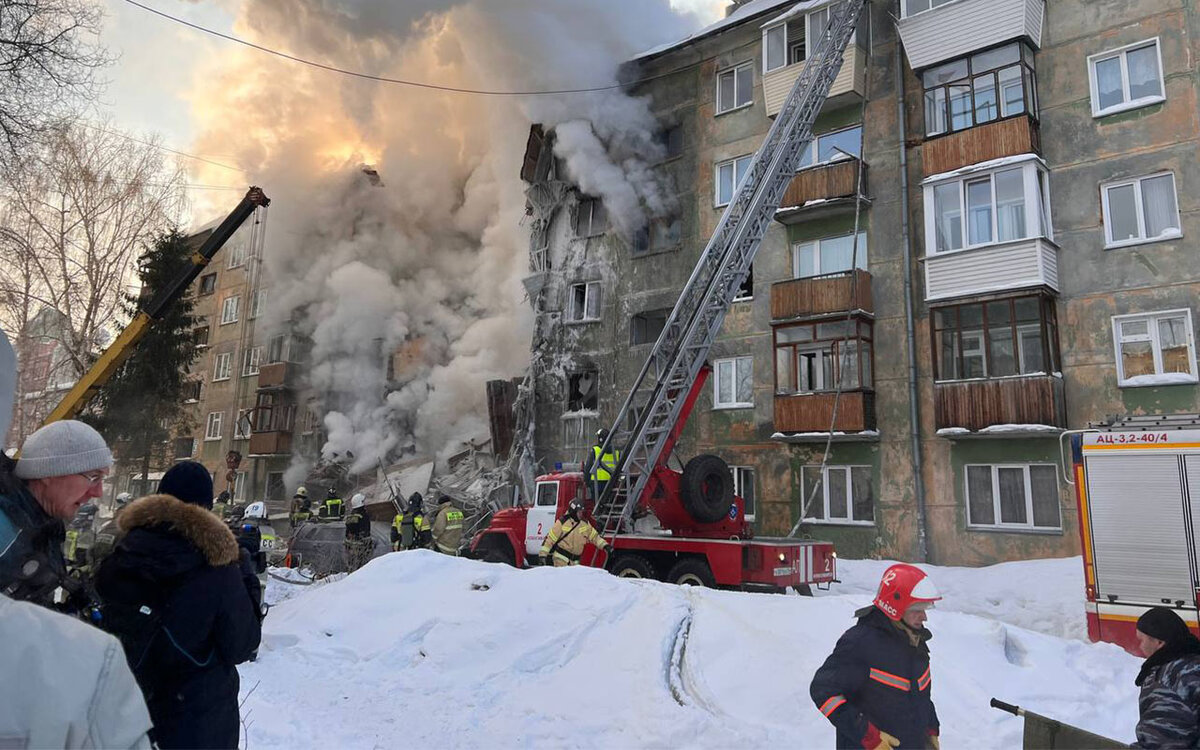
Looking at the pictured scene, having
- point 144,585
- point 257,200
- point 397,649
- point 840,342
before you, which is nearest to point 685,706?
point 397,649

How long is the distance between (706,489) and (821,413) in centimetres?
604

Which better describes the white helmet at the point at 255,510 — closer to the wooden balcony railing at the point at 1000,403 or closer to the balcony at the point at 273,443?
the wooden balcony railing at the point at 1000,403

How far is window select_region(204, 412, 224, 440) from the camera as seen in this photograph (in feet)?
120

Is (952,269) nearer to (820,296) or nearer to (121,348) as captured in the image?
(820,296)

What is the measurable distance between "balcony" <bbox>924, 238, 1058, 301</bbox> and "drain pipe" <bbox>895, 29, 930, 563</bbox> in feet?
1.99

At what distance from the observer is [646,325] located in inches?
926

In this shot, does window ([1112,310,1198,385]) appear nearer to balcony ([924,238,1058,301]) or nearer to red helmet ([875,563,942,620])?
balcony ([924,238,1058,301])

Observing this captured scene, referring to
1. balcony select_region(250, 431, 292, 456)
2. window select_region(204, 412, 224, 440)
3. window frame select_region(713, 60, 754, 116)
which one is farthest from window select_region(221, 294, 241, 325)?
window frame select_region(713, 60, 754, 116)

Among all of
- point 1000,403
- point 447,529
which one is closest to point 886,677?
point 447,529

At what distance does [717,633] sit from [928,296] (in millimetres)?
12798

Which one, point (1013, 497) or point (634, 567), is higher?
point (1013, 497)

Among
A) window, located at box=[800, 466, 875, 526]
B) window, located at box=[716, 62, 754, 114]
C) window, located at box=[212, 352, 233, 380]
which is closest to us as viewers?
window, located at box=[800, 466, 875, 526]

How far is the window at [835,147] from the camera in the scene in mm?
19672

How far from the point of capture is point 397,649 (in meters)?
7.78
